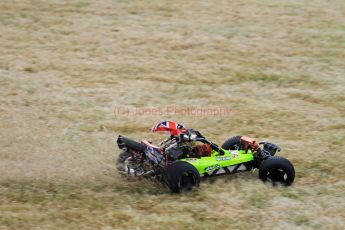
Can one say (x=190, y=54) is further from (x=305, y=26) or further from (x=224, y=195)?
(x=224, y=195)

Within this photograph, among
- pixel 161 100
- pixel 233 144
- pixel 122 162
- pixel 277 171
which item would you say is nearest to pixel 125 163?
pixel 122 162

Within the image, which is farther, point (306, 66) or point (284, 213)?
point (306, 66)

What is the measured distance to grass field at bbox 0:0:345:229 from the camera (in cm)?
1016

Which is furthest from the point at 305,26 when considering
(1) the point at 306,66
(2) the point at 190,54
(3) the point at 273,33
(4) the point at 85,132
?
(4) the point at 85,132

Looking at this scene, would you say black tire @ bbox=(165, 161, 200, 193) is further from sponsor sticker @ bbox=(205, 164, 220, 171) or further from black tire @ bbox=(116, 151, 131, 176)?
black tire @ bbox=(116, 151, 131, 176)

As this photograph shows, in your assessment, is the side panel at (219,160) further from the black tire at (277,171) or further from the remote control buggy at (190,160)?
the black tire at (277,171)

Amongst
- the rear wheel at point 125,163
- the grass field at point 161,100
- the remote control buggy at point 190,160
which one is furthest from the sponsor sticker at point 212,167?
the rear wheel at point 125,163

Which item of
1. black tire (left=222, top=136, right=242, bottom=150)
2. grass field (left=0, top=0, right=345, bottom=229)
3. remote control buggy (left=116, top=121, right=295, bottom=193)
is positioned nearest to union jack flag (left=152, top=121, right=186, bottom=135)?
remote control buggy (left=116, top=121, right=295, bottom=193)

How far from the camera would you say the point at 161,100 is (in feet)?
54.1

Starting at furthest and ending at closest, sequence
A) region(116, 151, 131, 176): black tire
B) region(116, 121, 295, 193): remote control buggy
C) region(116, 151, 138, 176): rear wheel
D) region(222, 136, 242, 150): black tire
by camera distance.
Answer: region(222, 136, 242, 150): black tire < region(116, 151, 131, 176): black tire < region(116, 151, 138, 176): rear wheel < region(116, 121, 295, 193): remote control buggy

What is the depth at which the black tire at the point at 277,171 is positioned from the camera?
10.8 m

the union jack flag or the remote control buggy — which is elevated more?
the union jack flag

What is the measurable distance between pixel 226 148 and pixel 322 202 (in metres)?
2.44

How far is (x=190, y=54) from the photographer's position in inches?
792
